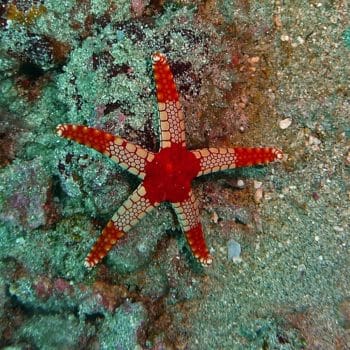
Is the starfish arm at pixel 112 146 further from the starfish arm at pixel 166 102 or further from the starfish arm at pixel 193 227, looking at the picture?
the starfish arm at pixel 193 227

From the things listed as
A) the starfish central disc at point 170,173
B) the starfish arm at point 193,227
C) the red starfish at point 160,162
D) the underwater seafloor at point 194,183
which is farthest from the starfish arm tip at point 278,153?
the starfish arm at point 193,227

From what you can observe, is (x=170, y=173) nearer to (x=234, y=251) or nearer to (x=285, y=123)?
(x=234, y=251)

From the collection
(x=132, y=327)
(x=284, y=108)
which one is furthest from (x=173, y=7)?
(x=132, y=327)

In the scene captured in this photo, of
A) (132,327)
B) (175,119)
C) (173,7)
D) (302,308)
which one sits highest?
(173,7)

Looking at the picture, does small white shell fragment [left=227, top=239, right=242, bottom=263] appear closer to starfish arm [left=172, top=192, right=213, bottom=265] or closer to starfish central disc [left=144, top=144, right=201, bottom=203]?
starfish arm [left=172, top=192, right=213, bottom=265]

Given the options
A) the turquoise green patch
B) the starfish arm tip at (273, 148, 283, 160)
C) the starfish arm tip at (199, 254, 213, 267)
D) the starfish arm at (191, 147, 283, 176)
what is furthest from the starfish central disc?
the turquoise green patch

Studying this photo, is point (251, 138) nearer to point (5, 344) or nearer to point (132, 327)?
point (132, 327)
